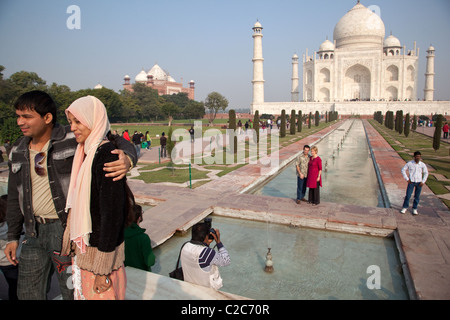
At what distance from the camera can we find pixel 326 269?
3688mm

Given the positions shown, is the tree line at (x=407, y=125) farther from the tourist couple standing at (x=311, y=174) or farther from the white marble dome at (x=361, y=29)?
the white marble dome at (x=361, y=29)

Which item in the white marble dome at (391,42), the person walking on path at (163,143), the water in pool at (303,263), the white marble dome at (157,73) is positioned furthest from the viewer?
the white marble dome at (157,73)

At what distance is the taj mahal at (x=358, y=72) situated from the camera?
153 feet

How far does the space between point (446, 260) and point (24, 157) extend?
410cm

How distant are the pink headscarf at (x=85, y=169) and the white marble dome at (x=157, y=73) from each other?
7092 cm

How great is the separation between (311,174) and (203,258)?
3635 millimetres

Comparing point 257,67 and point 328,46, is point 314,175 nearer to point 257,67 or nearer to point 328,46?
point 257,67

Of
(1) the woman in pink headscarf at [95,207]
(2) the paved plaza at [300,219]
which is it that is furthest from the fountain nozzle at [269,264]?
(1) the woman in pink headscarf at [95,207]

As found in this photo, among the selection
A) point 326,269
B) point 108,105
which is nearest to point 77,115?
point 326,269

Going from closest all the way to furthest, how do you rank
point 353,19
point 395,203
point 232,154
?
point 395,203 < point 232,154 < point 353,19

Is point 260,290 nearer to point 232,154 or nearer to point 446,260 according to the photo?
point 446,260

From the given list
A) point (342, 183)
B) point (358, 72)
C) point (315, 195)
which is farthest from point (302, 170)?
point (358, 72)

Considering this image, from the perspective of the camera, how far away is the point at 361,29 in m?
50.2

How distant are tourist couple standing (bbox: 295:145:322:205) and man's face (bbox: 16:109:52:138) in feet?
14.5
